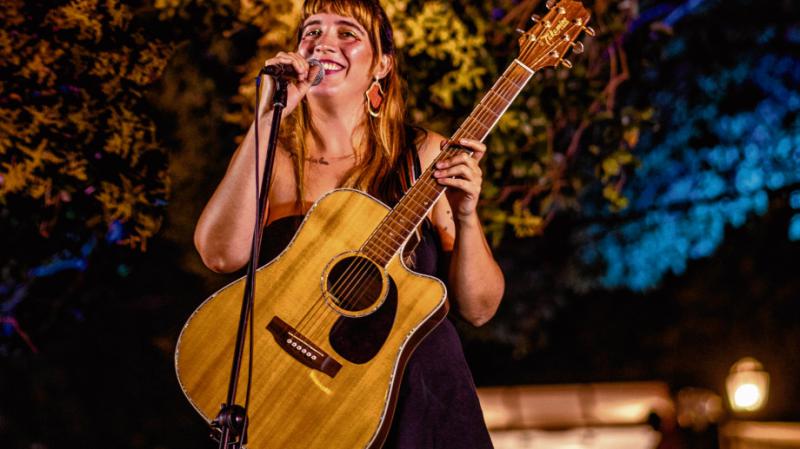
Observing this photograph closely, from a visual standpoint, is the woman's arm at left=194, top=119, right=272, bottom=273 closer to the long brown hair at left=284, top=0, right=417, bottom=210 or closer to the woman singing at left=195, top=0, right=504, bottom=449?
the woman singing at left=195, top=0, right=504, bottom=449

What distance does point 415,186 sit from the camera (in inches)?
101

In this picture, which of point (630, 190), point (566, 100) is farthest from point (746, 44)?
point (566, 100)

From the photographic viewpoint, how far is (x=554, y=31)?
2881 mm

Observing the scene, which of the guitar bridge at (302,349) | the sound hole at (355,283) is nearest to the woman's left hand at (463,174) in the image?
the sound hole at (355,283)

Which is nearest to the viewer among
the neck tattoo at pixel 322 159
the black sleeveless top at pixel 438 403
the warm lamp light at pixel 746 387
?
the black sleeveless top at pixel 438 403

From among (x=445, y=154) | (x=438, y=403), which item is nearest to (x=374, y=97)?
(x=445, y=154)

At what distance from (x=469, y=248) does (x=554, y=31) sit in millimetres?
831

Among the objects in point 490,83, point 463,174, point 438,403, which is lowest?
point 438,403

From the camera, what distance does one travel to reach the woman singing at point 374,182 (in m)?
2.44

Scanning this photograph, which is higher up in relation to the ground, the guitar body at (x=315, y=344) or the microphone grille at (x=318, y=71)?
the microphone grille at (x=318, y=71)

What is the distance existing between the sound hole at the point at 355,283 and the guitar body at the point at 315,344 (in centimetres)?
1

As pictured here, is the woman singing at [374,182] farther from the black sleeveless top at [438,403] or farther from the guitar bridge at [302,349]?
the guitar bridge at [302,349]

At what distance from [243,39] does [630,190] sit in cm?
922

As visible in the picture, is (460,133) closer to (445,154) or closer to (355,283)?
(445,154)
